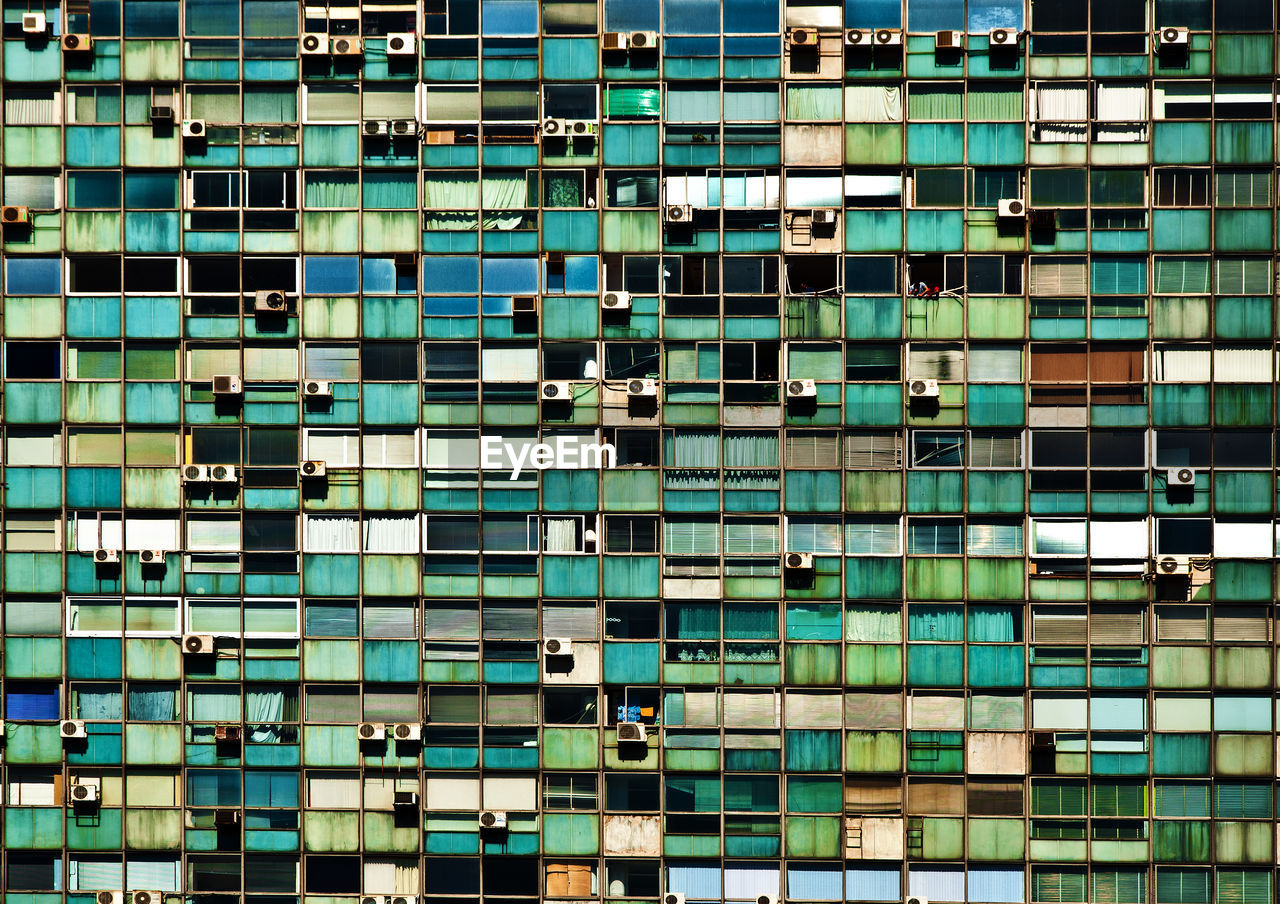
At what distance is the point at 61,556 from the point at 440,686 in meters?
7.85

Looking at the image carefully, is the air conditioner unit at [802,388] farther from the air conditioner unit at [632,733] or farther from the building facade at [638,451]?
the air conditioner unit at [632,733]

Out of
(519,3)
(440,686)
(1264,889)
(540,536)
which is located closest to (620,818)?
(440,686)

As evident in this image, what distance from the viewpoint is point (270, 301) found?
2133 cm

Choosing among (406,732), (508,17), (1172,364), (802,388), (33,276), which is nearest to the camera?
(802,388)

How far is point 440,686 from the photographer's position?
70.6 feet

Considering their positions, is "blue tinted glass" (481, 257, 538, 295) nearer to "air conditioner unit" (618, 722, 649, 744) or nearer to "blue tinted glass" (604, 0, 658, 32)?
"blue tinted glass" (604, 0, 658, 32)

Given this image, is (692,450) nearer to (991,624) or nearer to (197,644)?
(991,624)

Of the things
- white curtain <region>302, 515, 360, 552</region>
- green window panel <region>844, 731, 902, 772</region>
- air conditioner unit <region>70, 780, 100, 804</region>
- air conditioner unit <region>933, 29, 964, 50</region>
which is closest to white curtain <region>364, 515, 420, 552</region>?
white curtain <region>302, 515, 360, 552</region>

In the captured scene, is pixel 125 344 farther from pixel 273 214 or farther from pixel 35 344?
pixel 273 214

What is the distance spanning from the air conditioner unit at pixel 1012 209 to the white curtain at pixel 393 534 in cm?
1278

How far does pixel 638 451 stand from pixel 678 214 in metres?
4.62

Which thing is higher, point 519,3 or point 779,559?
point 519,3

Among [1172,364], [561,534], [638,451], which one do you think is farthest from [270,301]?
[1172,364]

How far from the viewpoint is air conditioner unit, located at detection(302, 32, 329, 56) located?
70.1ft
